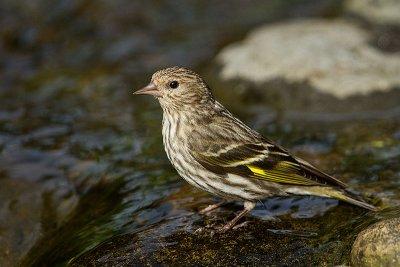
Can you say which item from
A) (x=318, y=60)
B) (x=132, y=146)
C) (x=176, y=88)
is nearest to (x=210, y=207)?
(x=176, y=88)

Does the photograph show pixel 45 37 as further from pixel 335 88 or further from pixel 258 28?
pixel 335 88

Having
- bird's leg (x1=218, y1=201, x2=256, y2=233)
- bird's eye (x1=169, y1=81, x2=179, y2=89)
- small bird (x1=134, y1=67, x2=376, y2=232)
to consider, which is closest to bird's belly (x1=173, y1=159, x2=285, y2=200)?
small bird (x1=134, y1=67, x2=376, y2=232)

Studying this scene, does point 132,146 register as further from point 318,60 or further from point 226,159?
point 318,60

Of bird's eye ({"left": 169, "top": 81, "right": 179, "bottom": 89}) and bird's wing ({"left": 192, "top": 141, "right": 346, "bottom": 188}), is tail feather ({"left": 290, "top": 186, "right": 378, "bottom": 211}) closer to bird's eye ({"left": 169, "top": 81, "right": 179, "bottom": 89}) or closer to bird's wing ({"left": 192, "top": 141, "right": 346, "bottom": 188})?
bird's wing ({"left": 192, "top": 141, "right": 346, "bottom": 188})

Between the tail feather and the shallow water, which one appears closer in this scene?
the shallow water

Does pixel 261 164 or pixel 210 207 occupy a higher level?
pixel 261 164

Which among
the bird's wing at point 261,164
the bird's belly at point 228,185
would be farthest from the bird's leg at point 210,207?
the bird's wing at point 261,164
